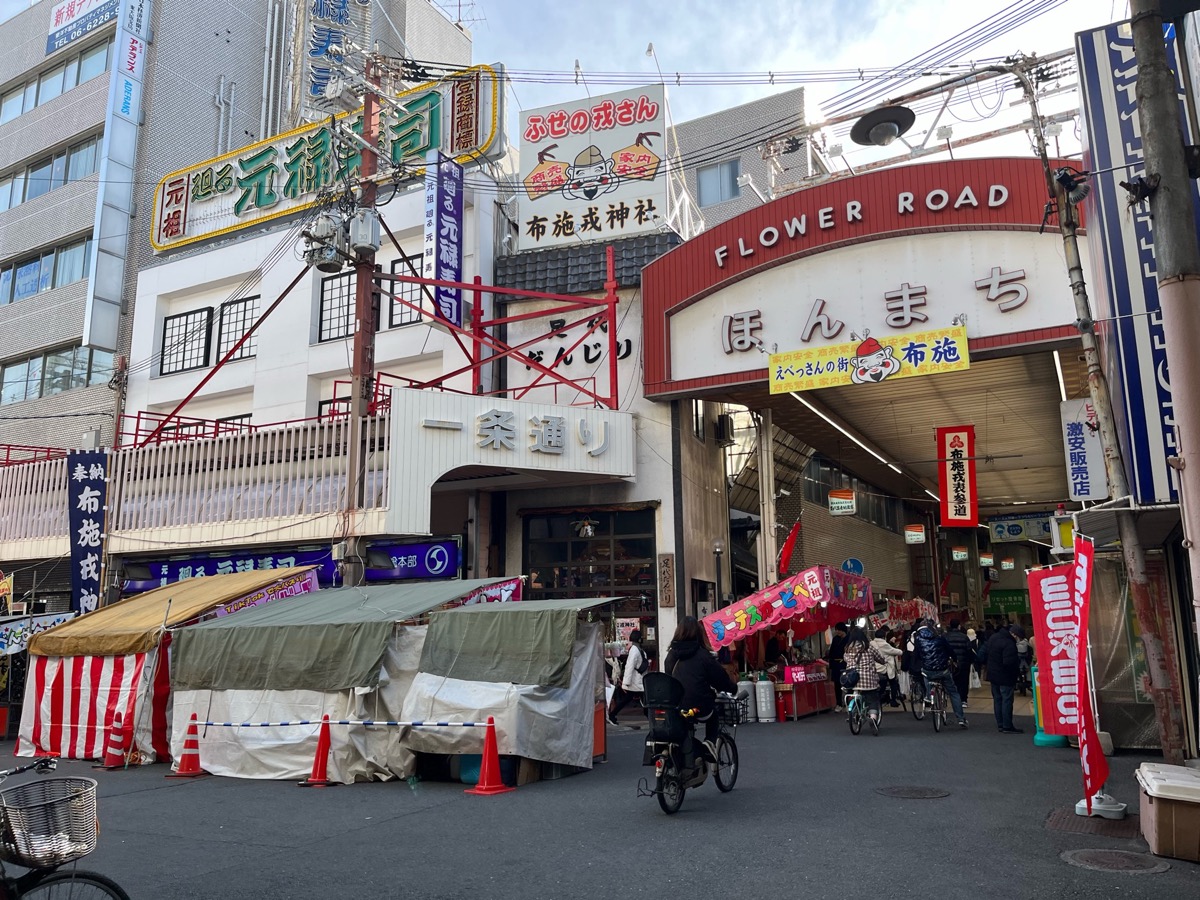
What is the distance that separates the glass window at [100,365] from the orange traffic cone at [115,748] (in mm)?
20849

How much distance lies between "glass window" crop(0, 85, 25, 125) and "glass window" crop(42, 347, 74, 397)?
37.8 feet

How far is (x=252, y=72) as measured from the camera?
39.1 metres

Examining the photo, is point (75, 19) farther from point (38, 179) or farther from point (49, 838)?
point (49, 838)

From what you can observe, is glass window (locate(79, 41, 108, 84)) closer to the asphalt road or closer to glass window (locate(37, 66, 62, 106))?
glass window (locate(37, 66, 62, 106))

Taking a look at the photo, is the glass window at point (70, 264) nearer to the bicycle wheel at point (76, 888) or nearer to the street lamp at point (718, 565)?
the street lamp at point (718, 565)

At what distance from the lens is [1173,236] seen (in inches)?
272

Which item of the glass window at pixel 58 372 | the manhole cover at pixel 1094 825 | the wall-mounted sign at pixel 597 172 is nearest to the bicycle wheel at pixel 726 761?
the manhole cover at pixel 1094 825

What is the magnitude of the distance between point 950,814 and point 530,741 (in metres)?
5.13

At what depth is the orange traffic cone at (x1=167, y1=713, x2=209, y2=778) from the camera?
45.1 feet

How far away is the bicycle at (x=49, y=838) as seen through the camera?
512 cm

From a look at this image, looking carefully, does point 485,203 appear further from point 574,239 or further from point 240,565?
point 240,565

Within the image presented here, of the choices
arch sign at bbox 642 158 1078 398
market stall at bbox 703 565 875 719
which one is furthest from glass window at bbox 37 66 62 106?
market stall at bbox 703 565 875 719

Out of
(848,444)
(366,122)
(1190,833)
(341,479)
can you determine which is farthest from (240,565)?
(1190,833)

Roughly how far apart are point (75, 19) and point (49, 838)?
39.4 metres
